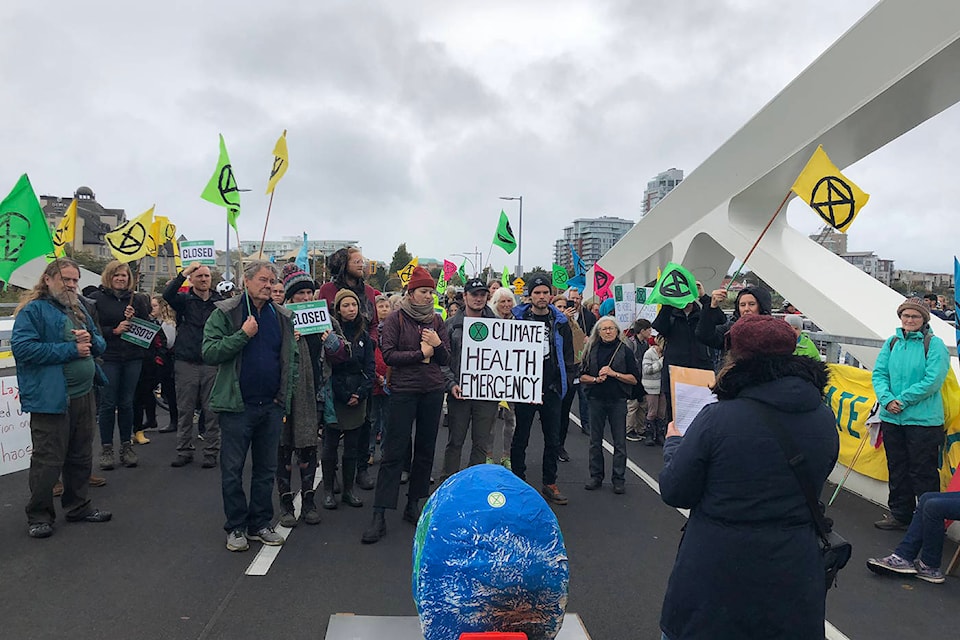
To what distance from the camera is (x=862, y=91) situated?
30.1ft

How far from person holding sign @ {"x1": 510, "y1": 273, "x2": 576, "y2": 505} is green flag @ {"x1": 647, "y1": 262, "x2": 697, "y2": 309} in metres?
1.12

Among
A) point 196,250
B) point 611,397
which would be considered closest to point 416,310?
point 611,397

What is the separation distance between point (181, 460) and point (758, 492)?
6.36m

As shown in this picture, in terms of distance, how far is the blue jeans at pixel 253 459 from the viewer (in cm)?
461

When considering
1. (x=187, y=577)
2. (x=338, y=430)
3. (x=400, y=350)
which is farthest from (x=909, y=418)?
(x=187, y=577)

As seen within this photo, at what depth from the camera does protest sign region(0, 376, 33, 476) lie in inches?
214

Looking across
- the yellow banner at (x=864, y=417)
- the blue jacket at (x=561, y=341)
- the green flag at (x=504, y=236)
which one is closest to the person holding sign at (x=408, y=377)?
the blue jacket at (x=561, y=341)

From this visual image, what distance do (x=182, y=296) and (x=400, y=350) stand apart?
3141mm

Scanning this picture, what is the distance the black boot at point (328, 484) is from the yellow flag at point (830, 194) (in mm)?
5006

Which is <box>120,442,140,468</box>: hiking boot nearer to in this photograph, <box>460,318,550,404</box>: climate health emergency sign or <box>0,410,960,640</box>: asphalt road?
<box>0,410,960,640</box>: asphalt road

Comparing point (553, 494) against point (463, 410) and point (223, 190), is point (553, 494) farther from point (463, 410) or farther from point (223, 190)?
point (223, 190)

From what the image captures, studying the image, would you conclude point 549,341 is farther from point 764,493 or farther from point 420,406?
point 764,493

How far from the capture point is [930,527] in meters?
4.48

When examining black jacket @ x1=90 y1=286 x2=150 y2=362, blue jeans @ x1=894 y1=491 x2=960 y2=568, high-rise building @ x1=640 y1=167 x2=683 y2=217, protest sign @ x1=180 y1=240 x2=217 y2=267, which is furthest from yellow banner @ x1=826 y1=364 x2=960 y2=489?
high-rise building @ x1=640 y1=167 x2=683 y2=217
